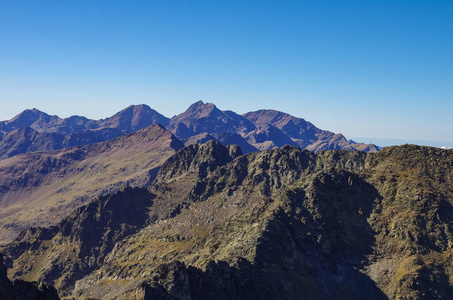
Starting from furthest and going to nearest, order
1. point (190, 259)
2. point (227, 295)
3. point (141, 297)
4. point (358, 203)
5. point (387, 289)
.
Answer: point (358, 203)
point (190, 259)
point (387, 289)
point (227, 295)
point (141, 297)

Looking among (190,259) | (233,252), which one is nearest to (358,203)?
(233,252)

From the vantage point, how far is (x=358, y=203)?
19338 cm

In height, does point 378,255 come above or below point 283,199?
below

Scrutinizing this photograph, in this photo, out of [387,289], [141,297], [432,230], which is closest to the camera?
[141,297]

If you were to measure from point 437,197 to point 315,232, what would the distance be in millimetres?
67782

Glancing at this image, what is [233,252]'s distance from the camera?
15725cm

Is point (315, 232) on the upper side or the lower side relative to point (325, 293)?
upper

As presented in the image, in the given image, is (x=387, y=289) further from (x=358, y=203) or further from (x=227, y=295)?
(x=227, y=295)

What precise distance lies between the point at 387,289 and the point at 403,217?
4181cm

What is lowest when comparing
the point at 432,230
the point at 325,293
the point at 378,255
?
the point at 325,293

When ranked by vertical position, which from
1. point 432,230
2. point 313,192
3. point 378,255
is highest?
point 313,192

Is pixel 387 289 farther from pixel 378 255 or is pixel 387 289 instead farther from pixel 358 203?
pixel 358 203

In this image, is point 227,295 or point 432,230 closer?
point 227,295

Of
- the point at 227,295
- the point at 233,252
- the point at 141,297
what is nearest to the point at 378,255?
the point at 233,252
